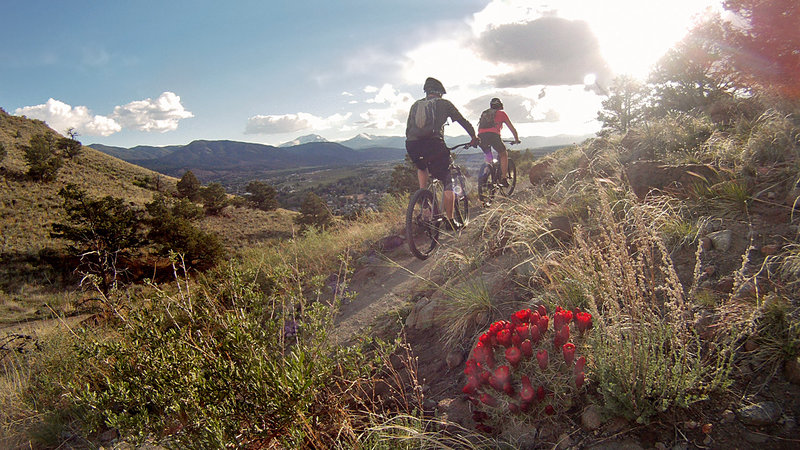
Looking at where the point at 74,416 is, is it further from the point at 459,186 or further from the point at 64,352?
the point at 459,186

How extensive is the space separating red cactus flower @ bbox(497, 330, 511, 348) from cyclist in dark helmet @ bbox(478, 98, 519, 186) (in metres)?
5.82

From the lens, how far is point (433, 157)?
513cm

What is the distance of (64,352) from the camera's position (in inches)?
160

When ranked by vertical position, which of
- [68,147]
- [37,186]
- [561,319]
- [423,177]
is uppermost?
[68,147]

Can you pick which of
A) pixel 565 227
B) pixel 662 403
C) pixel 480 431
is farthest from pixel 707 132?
pixel 480 431

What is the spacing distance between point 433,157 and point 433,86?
935 millimetres

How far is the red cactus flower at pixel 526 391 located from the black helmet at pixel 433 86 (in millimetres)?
4095

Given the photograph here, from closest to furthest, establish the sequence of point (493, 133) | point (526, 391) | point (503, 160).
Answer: point (526, 391) → point (493, 133) → point (503, 160)

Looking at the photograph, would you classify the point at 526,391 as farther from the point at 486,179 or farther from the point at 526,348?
the point at 486,179

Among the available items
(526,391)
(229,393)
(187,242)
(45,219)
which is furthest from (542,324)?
(45,219)

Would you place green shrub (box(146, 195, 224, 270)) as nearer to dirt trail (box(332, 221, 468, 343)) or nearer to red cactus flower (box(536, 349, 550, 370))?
dirt trail (box(332, 221, 468, 343))

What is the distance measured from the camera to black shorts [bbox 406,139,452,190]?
5.06 metres

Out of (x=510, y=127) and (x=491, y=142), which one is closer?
(x=491, y=142)

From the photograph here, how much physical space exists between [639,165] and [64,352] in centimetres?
704
